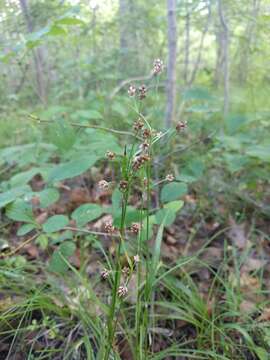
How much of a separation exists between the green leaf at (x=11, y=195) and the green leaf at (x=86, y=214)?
0.70 ft

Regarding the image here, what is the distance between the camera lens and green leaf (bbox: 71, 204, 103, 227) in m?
0.99

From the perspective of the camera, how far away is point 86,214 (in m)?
1.01

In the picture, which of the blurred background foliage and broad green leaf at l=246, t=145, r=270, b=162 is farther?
the blurred background foliage

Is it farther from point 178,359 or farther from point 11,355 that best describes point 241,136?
point 11,355

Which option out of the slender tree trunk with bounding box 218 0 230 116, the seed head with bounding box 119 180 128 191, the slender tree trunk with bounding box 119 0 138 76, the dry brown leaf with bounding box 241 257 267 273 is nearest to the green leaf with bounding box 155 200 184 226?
the seed head with bounding box 119 180 128 191

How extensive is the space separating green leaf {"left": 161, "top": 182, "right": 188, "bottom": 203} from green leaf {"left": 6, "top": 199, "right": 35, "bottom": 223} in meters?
0.45

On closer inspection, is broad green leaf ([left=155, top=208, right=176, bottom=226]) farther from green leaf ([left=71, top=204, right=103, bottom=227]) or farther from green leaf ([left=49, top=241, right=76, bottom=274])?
green leaf ([left=49, top=241, right=76, bottom=274])

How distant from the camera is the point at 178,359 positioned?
1006 mm

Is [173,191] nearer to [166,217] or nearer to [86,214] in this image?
[166,217]

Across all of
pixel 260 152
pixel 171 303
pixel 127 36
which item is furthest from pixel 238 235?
pixel 127 36

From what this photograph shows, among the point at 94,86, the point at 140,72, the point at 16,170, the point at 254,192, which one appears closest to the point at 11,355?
the point at 16,170

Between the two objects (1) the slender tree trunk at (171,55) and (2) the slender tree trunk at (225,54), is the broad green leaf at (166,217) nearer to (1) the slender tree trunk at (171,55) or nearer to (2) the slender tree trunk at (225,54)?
(1) the slender tree trunk at (171,55)

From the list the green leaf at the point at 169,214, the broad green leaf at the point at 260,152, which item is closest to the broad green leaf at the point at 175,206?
the green leaf at the point at 169,214

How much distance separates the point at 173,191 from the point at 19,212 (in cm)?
52
